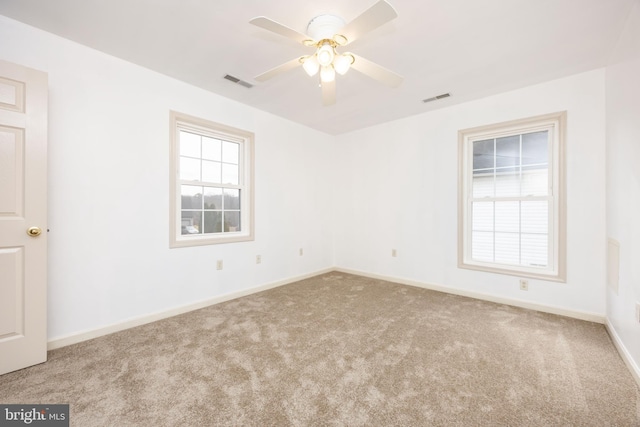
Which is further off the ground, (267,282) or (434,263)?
(434,263)

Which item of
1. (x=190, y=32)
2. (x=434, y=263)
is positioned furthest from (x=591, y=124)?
(x=190, y=32)

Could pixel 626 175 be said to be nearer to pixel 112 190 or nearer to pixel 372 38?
pixel 372 38

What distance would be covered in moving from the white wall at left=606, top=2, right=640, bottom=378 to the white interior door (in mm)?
4181

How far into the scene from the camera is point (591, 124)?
2.76m

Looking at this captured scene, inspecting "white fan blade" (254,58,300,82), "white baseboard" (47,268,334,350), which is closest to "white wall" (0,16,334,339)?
"white baseboard" (47,268,334,350)

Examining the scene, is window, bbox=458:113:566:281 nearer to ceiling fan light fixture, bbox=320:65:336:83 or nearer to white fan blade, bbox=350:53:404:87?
white fan blade, bbox=350:53:404:87

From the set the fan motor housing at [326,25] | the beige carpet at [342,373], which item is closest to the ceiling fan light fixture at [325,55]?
the fan motor housing at [326,25]

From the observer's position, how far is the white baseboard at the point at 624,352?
5.92 ft

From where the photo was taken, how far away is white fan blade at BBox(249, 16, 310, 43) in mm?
1585

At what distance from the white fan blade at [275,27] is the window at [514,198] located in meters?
2.73

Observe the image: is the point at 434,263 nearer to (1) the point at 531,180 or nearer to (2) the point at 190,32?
(1) the point at 531,180

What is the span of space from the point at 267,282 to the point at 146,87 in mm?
2740

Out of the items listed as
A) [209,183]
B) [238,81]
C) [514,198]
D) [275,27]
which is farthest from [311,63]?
[514,198]

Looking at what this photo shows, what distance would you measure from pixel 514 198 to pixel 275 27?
326 cm
